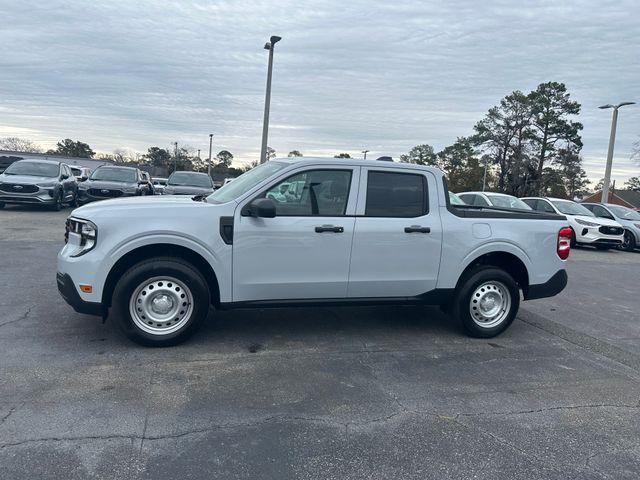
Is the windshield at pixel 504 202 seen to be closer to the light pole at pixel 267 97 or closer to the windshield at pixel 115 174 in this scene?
the light pole at pixel 267 97

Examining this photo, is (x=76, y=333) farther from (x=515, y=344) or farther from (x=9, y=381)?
(x=515, y=344)

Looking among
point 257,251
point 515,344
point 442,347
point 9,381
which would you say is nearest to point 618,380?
point 515,344

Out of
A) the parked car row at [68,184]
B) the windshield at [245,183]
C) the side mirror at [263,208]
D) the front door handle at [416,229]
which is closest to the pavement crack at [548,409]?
the front door handle at [416,229]

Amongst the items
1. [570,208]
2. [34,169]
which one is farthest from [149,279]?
[570,208]

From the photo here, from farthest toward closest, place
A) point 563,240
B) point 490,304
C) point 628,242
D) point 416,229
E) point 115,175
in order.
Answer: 1. point 115,175
2. point 628,242
3. point 563,240
4. point 490,304
5. point 416,229

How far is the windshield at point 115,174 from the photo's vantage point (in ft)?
57.5

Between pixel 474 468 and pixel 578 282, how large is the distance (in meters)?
7.93

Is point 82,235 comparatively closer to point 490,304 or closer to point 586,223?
point 490,304

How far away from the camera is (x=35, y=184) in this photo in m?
15.7

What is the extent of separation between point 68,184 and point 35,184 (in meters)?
1.87

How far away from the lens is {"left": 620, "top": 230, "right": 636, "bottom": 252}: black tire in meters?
17.1

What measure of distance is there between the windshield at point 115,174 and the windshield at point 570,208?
14.6m

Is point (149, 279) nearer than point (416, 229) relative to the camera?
Yes

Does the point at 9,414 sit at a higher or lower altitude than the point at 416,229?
lower
